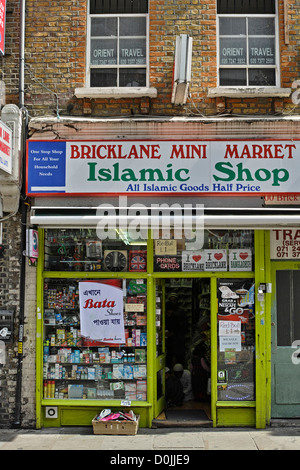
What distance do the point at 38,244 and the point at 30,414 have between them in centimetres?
263

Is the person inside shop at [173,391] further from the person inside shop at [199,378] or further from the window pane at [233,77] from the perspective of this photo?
the window pane at [233,77]

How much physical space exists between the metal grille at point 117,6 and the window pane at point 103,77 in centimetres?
99

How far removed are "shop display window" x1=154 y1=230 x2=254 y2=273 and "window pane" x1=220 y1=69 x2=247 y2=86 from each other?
2.43 meters

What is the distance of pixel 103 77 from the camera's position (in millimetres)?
8508

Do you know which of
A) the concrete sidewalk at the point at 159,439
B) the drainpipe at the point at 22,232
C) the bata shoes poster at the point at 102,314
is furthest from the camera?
the bata shoes poster at the point at 102,314

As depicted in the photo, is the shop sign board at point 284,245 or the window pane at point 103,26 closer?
the shop sign board at point 284,245

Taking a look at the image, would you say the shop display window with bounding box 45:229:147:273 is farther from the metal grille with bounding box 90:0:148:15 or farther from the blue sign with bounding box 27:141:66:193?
the metal grille with bounding box 90:0:148:15

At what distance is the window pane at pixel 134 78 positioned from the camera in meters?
8.46

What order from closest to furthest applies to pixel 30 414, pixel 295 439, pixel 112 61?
1. pixel 295 439
2. pixel 30 414
3. pixel 112 61

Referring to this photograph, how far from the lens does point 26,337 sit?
A: 8.00m

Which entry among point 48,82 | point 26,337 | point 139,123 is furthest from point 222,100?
point 26,337

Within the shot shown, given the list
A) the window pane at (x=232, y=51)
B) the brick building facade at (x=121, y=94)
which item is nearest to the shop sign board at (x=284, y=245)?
the brick building facade at (x=121, y=94)

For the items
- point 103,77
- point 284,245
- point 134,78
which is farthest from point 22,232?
point 284,245

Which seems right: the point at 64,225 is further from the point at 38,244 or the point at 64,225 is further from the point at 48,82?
the point at 48,82
